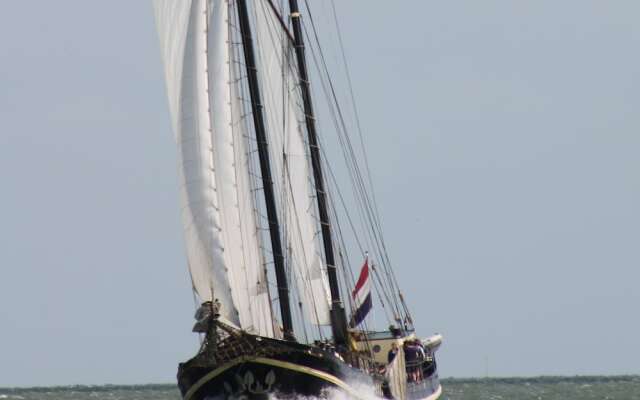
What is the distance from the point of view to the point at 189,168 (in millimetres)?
60562

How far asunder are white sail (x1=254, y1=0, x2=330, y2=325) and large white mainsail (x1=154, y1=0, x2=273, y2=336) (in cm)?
993

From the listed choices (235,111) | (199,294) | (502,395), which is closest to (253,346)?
(199,294)

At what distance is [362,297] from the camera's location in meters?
78.4

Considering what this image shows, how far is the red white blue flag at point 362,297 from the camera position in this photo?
254 ft

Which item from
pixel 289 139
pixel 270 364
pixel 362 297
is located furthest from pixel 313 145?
pixel 270 364

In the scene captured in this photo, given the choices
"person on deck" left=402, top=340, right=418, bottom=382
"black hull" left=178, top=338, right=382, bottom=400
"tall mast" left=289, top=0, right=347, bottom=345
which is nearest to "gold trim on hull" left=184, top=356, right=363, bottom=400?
"black hull" left=178, top=338, right=382, bottom=400

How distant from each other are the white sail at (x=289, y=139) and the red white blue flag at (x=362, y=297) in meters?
2.31

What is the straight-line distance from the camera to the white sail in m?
73.9

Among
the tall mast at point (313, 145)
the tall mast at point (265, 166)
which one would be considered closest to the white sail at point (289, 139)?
the tall mast at point (313, 145)

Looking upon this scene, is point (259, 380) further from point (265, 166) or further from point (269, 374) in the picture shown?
point (265, 166)

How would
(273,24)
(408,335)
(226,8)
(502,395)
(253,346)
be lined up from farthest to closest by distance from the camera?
(502,395), (408,335), (273,24), (226,8), (253,346)

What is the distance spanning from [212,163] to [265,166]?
3.52m

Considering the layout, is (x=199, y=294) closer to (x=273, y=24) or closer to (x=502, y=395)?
(x=273, y=24)

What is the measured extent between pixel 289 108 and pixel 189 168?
14730 mm
